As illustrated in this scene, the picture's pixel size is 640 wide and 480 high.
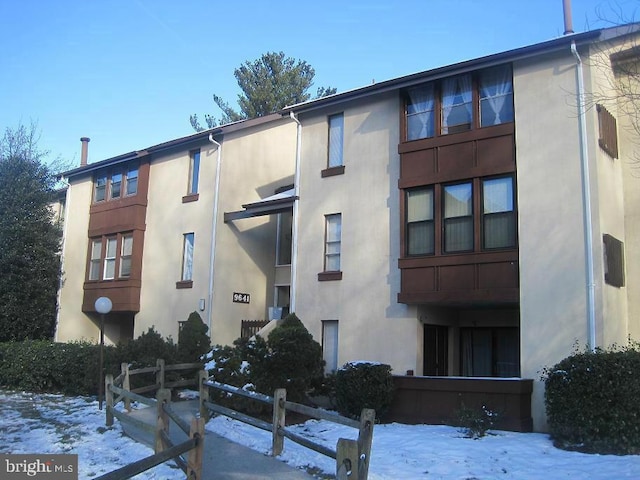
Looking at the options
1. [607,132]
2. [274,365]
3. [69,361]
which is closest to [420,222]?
[607,132]

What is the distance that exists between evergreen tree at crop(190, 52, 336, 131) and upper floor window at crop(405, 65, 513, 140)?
2182 cm

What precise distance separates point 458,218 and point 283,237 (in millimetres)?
8500

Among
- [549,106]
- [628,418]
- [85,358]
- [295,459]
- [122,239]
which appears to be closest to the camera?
[295,459]

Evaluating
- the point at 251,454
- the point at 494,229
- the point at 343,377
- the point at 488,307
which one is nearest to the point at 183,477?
the point at 251,454

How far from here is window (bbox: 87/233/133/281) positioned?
77.0ft

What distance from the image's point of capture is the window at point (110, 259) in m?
24.1

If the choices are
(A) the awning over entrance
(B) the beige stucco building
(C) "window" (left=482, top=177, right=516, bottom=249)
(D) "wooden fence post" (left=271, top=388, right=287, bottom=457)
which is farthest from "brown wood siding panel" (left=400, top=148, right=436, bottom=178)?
(D) "wooden fence post" (left=271, top=388, right=287, bottom=457)

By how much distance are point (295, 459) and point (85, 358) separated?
10.3 m

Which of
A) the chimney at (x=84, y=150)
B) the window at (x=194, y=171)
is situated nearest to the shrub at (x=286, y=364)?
the window at (x=194, y=171)

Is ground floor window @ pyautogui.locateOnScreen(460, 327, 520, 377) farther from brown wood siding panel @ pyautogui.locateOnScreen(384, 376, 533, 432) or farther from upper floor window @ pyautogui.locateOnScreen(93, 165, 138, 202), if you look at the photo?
upper floor window @ pyautogui.locateOnScreen(93, 165, 138, 202)

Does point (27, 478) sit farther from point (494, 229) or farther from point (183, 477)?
point (494, 229)

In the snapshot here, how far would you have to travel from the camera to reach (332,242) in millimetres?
17547

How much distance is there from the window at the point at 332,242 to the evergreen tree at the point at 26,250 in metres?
13.0

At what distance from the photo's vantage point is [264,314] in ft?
71.8
